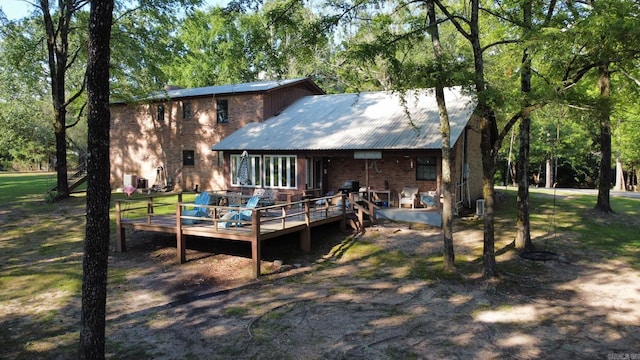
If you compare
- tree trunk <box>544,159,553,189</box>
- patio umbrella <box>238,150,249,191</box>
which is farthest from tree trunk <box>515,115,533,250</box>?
tree trunk <box>544,159,553,189</box>

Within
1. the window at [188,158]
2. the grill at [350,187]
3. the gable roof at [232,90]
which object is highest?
the gable roof at [232,90]

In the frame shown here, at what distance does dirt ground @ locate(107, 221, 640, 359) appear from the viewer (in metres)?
7.00

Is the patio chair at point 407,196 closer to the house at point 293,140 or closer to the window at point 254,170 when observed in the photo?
the house at point 293,140

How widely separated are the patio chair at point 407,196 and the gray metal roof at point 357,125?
2138mm

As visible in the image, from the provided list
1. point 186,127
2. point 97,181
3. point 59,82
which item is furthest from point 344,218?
point 59,82

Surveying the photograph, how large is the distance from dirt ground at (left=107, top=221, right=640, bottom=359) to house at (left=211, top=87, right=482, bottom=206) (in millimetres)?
4519

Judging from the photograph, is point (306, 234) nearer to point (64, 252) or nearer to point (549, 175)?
point (64, 252)

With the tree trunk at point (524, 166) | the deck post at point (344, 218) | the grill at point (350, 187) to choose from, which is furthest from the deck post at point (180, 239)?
the tree trunk at point (524, 166)

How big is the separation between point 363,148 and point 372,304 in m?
9.17

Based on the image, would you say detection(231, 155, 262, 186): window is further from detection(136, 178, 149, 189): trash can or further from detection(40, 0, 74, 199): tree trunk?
detection(136, 178, 149, 189): trash can

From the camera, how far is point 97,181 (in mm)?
5555

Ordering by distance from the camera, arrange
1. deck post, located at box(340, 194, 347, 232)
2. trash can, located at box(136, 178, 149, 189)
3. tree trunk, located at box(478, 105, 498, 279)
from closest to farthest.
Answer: tree trunk, located at box(478, 105, 498, 279)
deck post, located at box(340, 194, 347, 232)
trash can, located at box(136, 178, 149, 189)

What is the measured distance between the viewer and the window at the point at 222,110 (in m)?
24.8

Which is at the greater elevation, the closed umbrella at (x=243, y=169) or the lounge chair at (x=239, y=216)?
the closed umbrella at (x=243, y=169)
